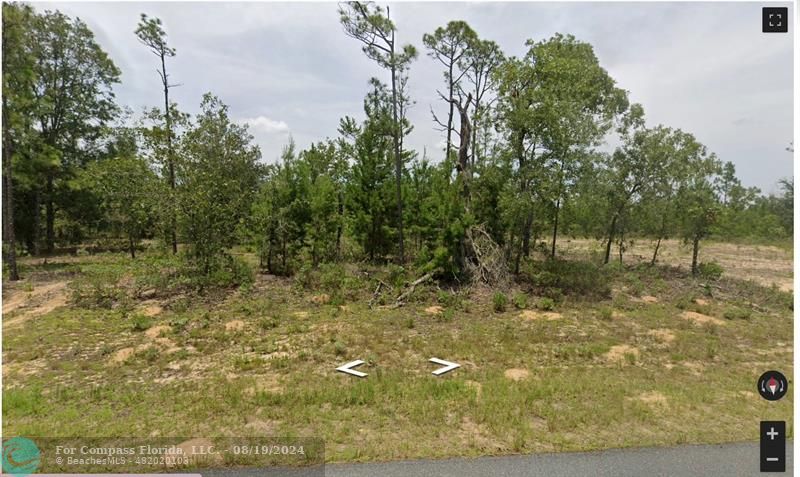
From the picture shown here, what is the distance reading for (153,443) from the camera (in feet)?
11.3

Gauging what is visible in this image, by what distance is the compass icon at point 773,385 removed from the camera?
347 centimetres

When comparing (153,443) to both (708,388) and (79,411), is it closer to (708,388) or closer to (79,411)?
(79,411)

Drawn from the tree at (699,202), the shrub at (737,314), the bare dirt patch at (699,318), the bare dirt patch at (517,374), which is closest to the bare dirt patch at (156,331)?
the bare dirt patch at (517,374)

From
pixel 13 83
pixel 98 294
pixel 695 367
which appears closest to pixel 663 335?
pixel 695 367

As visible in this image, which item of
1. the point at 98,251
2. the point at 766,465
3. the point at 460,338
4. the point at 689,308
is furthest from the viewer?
the point at 98,251

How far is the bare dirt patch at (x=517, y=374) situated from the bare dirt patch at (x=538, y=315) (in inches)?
115

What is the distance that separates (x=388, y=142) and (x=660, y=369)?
384 inches

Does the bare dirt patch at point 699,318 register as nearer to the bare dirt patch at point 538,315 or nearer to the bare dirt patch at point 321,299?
the bare dirt patch at point 538,315

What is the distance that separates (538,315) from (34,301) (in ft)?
38.2

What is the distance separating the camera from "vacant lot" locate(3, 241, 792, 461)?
12.3 ft

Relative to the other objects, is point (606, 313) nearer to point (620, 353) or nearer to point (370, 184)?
point (620, 353)

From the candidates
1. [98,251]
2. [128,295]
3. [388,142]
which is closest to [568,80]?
[388,142]

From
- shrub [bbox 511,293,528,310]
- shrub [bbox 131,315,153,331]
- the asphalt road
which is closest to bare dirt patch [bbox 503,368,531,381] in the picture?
the asphalt road

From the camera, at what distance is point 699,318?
8289 mm
